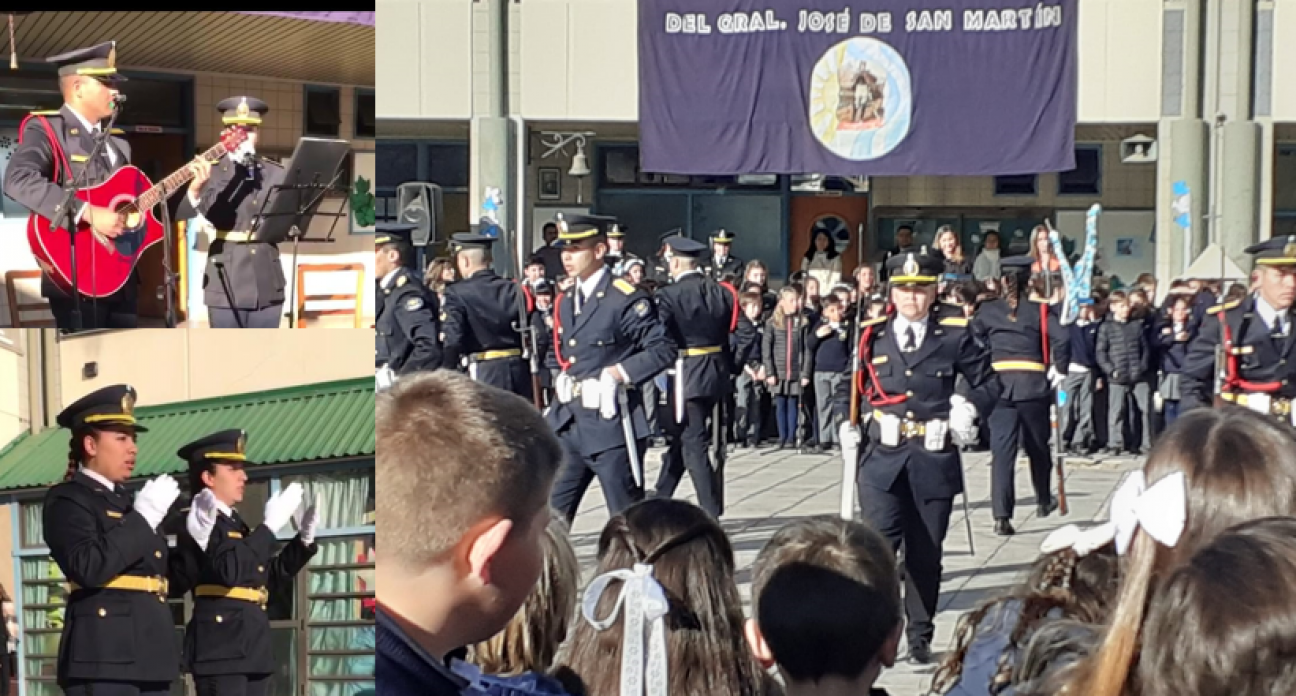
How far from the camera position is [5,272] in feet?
6.54

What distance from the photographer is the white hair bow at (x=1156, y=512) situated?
2.21 m

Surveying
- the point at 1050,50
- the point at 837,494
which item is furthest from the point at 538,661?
the point at 1050,50

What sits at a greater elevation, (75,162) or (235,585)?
(75,162)

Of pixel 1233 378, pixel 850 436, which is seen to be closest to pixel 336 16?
pixel 850 436

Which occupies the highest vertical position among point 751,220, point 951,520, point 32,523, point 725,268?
point 751,220

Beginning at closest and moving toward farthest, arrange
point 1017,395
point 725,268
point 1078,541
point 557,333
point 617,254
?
1. point 1078,541
2. point 557,333
3. point 1017,395
4. point 617,254
5. point 725,268

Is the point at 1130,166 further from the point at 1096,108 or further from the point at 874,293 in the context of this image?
the point at 874,293

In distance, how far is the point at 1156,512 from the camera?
2250 mm

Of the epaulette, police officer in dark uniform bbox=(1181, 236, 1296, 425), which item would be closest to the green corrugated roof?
police officer in dark uniform bbox=(1181, 236, 1296, 425)

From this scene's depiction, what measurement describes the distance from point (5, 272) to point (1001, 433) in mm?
7615

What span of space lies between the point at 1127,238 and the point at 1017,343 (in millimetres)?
10243

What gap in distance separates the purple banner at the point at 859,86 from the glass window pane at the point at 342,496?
11579 mm

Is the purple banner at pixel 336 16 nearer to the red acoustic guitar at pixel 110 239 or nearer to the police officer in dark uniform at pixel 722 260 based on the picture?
the red acoustic guitar at pixel 110 239

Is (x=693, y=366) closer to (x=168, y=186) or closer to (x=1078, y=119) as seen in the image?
(x=168, y=186)
